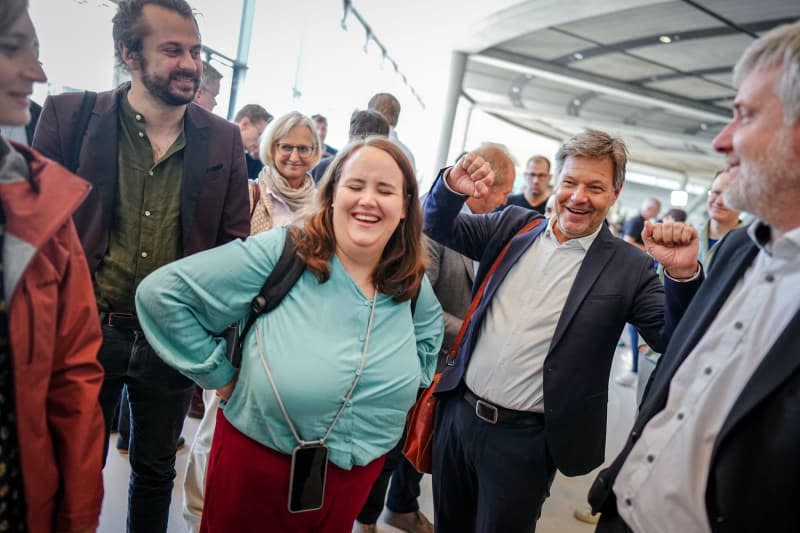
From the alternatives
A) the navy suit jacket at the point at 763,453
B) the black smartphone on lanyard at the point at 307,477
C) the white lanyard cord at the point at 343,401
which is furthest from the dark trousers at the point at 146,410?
the navy suit jacket at the point at 763,453

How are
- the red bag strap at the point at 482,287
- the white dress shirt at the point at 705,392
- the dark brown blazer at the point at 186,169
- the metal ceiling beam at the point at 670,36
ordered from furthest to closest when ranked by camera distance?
the metal ceiling beam at the point at 670,36
the red bag strap at the point at 482,287
the dark brown blazer at the point at 186,169
the white dress shirt at the point at 705,392

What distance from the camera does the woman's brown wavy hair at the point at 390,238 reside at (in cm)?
138

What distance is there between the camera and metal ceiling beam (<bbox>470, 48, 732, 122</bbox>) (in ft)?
27.7

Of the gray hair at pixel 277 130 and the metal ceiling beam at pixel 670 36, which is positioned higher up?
the metal ceiling beam at pixel 670 36

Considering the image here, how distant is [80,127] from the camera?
1.20 meters

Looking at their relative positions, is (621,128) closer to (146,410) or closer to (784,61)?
(784,61)

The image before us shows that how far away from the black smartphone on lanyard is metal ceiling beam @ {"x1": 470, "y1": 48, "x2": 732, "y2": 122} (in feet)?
26.8

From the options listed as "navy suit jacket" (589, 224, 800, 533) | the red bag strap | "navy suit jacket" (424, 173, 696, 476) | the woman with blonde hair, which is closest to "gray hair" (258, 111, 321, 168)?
the woman with blonde hair

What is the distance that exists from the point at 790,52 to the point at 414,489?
233 centimetres

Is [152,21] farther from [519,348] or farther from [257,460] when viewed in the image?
[519,348]

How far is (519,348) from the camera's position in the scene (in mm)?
1672

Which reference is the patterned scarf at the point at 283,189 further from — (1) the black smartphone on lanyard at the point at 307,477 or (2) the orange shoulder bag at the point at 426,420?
(1) the black smartphone on lanyard at the point at 307,477

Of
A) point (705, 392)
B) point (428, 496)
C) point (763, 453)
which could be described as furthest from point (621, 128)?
point (763, 453)

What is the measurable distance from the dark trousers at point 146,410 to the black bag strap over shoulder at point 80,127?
460mm
